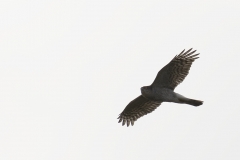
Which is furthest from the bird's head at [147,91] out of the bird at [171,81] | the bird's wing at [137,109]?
the bird's wing at [137,109]

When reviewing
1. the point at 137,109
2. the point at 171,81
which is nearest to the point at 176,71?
the point at 171,81

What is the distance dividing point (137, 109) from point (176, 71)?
266 cm

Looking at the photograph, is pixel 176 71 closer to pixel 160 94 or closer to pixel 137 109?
pixel 160 94

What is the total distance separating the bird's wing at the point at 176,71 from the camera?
70.3 feet

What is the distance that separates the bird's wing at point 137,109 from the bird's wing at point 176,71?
60.2 inches

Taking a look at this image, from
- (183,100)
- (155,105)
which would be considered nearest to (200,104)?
(183,100)

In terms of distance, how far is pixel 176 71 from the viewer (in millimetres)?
21500

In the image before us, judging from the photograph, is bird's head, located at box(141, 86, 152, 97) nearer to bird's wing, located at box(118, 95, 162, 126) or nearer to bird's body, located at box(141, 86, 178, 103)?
bird's body, located at box(141, 86, 178, 103)

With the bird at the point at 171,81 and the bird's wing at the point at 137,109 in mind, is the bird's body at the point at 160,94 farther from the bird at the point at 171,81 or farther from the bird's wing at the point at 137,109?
the bird's wing at the point at 137,109

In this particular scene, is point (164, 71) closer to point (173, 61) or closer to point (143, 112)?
point (173, 61)

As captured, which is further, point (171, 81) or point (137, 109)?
point (137, 109)

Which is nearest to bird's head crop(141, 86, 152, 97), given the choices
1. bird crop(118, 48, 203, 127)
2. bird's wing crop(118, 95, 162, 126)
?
bird crop(118, 48, 203, 127)

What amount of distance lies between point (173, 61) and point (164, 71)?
46 cm

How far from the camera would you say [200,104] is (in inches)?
841
